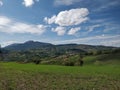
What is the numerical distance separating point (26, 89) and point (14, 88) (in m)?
1.43

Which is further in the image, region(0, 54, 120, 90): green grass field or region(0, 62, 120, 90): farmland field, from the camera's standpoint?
region(0, 54, 120, 90): green grass field

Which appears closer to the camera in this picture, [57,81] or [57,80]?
[57,81]

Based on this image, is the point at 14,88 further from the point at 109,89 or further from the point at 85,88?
the point at 109,89

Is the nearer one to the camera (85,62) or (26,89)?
(26,89)

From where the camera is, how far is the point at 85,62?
379 ft

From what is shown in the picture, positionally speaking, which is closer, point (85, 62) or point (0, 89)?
point (0, 89)

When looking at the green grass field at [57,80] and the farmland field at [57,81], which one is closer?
the farmland field at [57,81]

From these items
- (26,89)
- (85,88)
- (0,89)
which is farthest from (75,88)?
(0,89)

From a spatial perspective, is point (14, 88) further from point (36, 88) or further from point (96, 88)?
point (96, 88)

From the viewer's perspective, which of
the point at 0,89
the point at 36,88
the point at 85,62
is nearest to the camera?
the point at 0,89

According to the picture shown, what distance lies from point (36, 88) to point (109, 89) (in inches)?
335

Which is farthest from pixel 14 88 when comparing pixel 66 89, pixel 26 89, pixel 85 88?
pixel 85 88

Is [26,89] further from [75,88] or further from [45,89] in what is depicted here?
[75,88]

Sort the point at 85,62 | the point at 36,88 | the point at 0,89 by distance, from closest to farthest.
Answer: the point at 0,89 < the point at 36,88 < the point at 85,62
